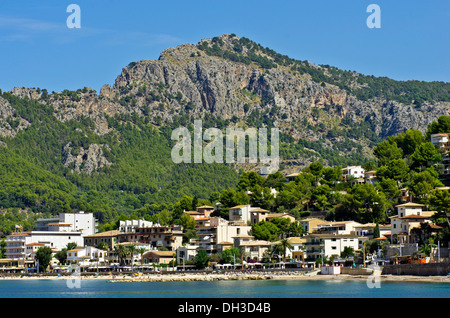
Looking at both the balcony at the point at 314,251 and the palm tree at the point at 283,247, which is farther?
the palm tree at the point at 283,247

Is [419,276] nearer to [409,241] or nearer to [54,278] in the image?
[409,241]

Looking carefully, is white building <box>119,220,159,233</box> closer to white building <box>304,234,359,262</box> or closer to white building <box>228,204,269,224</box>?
white building <box>228,204,269,224</box>

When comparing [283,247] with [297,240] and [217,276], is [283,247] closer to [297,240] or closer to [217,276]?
[297,240]

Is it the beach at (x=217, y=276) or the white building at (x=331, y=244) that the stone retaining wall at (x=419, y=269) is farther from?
the white building at (x=331, y=244)

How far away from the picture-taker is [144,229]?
142500 mm

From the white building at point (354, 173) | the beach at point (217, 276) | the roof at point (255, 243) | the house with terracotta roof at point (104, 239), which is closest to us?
the beach at point (217, 276)

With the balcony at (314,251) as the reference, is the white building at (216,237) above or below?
above

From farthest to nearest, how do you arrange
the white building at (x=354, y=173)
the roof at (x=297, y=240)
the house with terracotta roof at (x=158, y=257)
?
the white building at (x=354, y=173)
the house with terracotta roof at (x=158, y=257)
the roof at (x=297, y=240)

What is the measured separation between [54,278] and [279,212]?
130 ft

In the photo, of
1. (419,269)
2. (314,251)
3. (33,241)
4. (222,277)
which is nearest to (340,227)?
(314,251)

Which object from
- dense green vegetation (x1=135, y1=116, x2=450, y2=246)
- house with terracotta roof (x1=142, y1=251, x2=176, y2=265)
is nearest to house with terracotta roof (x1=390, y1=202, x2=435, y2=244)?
dense green vegetation (x1=135, y1=116, x2=450, y2=246)

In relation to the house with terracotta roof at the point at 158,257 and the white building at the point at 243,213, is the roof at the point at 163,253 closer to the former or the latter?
the house with terracotta roof at the point at 158,257

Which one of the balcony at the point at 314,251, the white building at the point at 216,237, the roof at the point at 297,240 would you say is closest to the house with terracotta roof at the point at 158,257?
the white building at the point at 216,237
